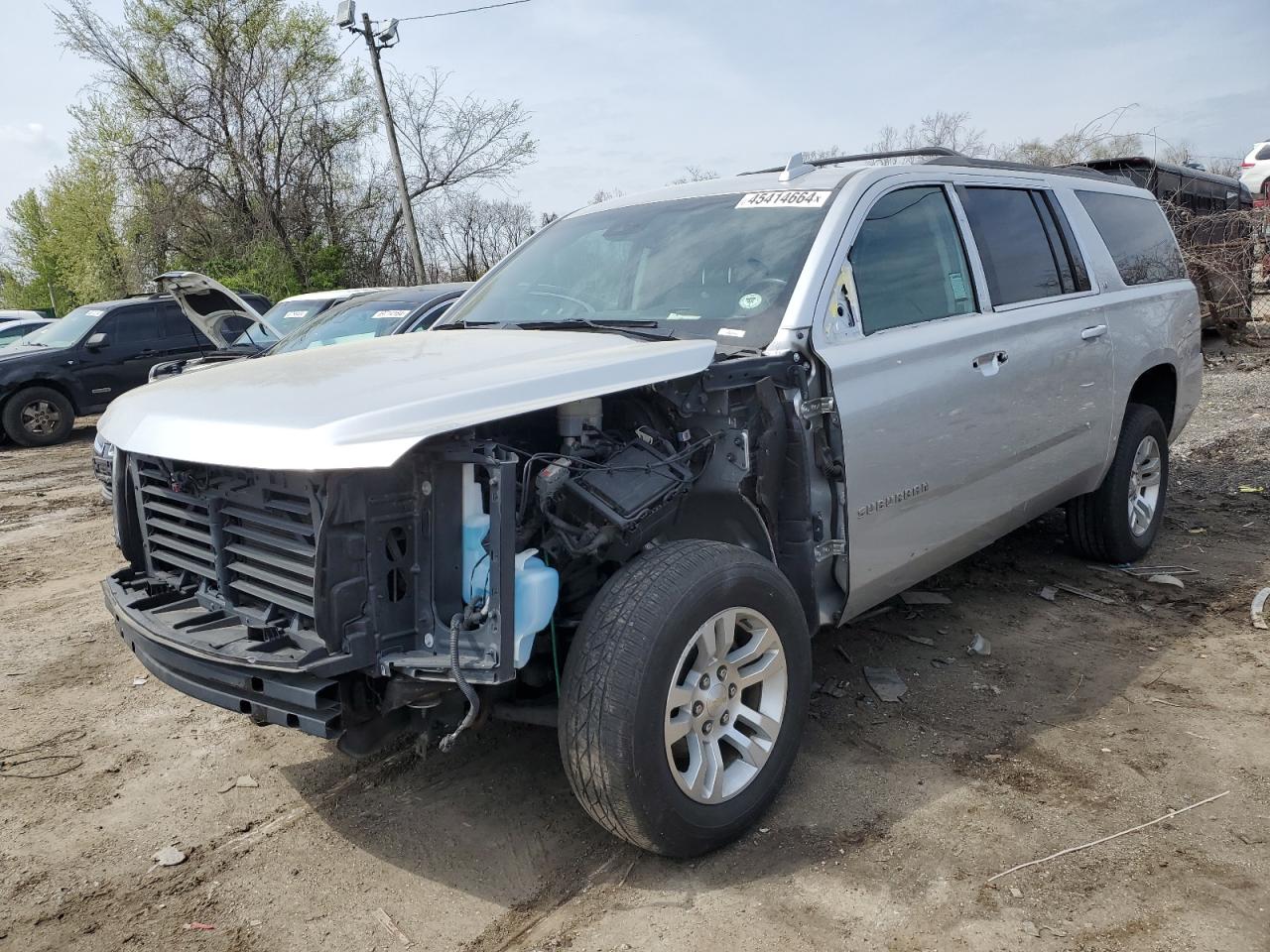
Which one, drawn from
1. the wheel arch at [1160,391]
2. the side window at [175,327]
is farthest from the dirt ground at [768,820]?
the side window at [175,327]

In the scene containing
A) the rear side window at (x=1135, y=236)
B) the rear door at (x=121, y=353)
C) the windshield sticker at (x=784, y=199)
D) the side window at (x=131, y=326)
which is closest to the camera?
the windshield sticker at (x=784, y=199)

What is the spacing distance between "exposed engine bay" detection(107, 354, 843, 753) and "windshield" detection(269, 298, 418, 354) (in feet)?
15.5

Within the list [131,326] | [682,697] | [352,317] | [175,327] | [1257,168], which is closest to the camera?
[682,697]

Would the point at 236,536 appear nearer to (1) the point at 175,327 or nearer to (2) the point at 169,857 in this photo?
(2) the point at 169,857

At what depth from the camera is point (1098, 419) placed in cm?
471

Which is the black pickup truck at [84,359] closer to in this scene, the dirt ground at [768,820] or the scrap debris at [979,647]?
the dirt ground at [768,820]

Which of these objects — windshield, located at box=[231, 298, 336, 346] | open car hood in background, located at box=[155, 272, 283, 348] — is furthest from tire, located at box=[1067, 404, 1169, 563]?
windshield, located at box=[231, 298, 336, 346]

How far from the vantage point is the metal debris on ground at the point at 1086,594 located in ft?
16.1

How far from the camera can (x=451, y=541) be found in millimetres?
2508

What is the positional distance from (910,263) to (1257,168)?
24.0 m

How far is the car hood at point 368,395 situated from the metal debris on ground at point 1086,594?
3056 mm

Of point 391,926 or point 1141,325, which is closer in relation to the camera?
point 391,926

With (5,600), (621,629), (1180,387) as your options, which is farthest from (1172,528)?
(5,600)

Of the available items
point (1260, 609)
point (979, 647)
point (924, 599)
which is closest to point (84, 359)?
point (924, 599)
